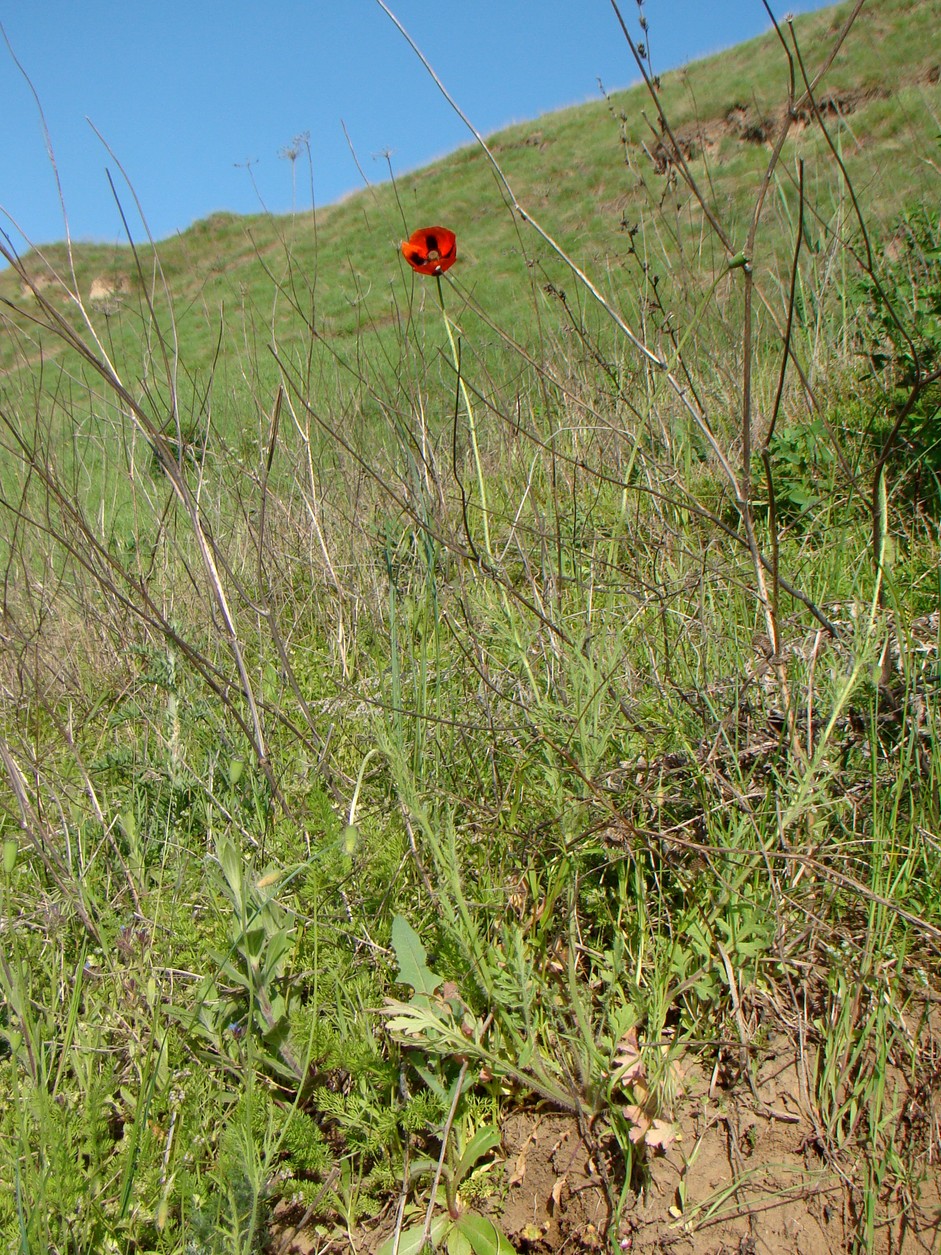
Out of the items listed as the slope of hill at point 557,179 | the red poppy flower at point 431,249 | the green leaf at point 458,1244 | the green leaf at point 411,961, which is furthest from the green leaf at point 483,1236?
the slope of hill at point 557,179

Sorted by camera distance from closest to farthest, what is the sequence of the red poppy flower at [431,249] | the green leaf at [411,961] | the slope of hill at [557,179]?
1. the green leaf at [411,961]
2. the red poppy flower at [431,249]
3. the slope of hill at [557,179]

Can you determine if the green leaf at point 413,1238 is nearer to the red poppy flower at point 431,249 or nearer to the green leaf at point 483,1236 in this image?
the green leaf at point 483,1236

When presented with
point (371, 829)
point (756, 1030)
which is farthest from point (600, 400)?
point (756, 1030)

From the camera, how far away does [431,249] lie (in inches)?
59.0

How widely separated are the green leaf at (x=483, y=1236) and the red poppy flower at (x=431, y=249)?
1.42 metres

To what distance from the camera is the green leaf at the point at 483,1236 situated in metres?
0.95

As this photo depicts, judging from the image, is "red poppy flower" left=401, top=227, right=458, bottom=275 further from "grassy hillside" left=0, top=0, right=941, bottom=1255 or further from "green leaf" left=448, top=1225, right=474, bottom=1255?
"green leaf" left=448, top=1225, right=474, bottom=1255

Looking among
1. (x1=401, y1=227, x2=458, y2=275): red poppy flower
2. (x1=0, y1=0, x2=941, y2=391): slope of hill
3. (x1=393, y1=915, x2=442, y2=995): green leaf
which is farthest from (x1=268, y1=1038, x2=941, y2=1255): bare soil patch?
(x1=0, y1=0, x2=941, y2=391): slope of hill

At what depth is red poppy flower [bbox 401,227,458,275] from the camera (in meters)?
1.46

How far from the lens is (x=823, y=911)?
3.68ft

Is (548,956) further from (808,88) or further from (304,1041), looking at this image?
(808,88)

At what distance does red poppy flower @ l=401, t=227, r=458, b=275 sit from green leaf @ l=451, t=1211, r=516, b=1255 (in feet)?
4.66

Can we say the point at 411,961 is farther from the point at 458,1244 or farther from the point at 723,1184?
the point at 723,1184

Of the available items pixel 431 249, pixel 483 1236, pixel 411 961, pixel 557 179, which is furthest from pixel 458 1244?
pixel 557 179
